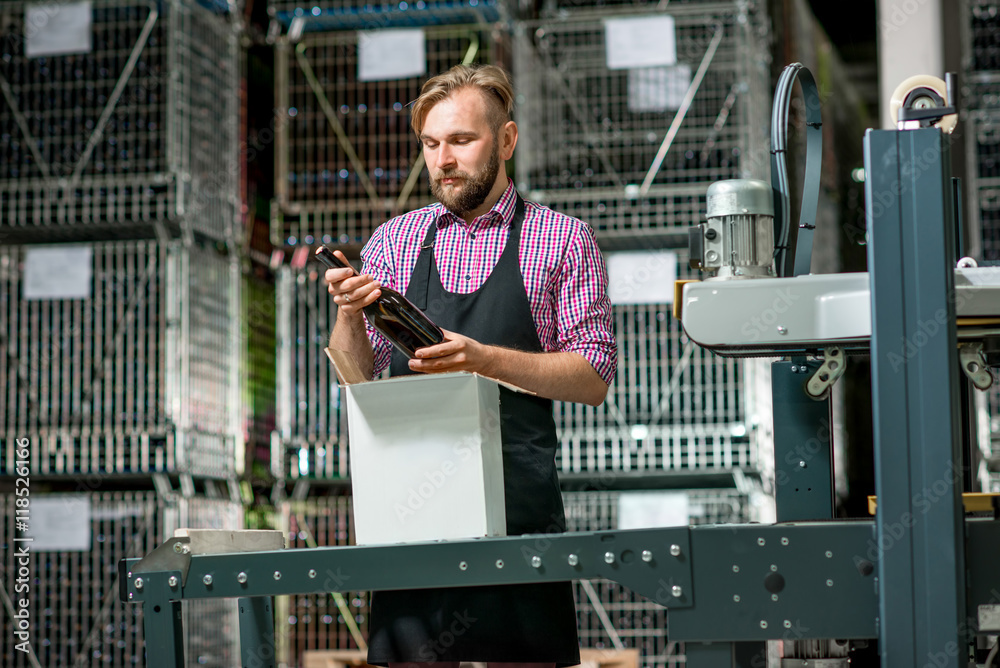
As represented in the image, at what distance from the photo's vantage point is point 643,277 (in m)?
3.51

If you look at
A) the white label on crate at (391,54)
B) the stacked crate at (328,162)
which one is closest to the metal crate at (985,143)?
the stacked crate at (328,162)

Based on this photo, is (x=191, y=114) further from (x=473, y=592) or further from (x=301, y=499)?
(x=473, y=592)

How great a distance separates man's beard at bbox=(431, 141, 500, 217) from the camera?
209 centimetres

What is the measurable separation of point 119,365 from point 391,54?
1201 mm

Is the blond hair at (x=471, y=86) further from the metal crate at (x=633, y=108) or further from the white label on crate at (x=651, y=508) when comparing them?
the white label on crate at (x=651, y=508)

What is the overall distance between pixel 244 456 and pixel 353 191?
866mm

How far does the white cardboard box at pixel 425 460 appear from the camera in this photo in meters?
1.65

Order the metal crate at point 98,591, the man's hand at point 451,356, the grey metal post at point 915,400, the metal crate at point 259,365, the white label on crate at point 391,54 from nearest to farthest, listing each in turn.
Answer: the grey metal post at point 915,400 → the man's hand at point 451,356 → the metal crate at point 98,591 → the white label on crate at point 391,54 → the metal crate at point 259,365

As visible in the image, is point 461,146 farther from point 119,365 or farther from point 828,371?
point 119,365

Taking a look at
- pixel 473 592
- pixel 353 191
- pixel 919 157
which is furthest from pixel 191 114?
pixel 919 157

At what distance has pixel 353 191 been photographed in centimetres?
366

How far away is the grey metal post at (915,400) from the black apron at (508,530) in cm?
62

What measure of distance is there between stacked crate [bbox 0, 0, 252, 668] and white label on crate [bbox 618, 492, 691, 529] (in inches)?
45.4

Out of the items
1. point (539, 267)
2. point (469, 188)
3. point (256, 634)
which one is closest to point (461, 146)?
point (469, 188)
